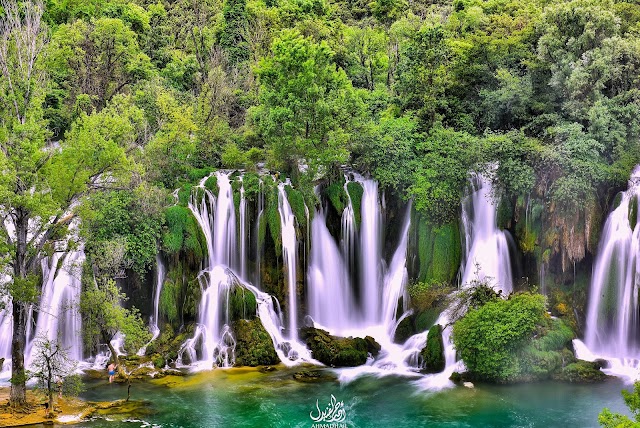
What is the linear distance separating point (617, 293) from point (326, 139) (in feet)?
43.1

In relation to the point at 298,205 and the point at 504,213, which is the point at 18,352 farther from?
the point at 504,213

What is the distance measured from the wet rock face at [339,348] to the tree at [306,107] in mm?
7198

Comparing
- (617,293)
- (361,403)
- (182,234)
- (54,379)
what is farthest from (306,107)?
(54,379)

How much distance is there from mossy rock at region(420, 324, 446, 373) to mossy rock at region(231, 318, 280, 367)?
5.47 metres

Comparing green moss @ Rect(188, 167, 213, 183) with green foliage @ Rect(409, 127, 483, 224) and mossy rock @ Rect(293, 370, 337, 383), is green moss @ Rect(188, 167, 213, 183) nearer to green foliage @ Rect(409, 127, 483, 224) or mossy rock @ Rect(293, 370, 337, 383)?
green foliage @ Rect(409, 127, 483, 224)

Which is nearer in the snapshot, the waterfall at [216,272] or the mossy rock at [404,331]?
the waterfall at [216,272]

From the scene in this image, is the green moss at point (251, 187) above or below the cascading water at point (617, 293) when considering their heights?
above

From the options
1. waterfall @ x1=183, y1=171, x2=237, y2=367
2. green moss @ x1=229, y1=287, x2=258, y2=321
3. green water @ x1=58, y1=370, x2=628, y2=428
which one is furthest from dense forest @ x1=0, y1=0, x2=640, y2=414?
green water @ x1=58, y1=370, x2=628, y2=428

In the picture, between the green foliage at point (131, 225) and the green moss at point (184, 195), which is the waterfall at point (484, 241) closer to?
the green moss at point (184, 195)

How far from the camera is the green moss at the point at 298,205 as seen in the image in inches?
1086

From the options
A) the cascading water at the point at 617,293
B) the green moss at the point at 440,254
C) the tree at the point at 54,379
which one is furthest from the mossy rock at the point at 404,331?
the tree at the point at 54,379

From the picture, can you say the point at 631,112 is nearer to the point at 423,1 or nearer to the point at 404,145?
the point at 404,145

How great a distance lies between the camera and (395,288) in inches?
1067

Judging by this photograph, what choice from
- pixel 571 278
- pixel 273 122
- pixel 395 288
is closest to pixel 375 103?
pixel 273 122
